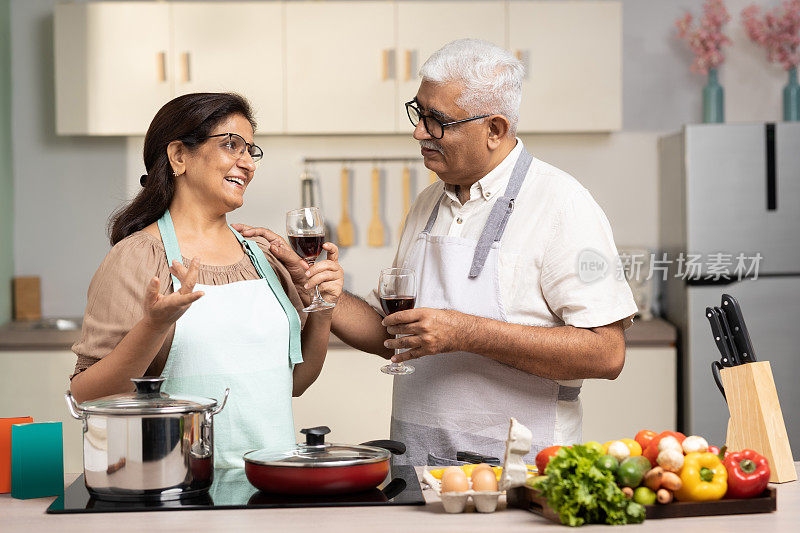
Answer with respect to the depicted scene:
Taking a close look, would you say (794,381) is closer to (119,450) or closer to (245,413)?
(245,413)

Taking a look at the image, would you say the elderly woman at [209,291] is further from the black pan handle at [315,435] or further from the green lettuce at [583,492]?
the green lettuce at [583,492]

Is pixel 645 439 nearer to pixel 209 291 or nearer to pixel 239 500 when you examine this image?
pixel 239 500

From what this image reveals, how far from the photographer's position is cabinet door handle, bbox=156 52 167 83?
3.89 metres

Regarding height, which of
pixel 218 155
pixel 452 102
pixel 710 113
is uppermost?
pixel 710 113

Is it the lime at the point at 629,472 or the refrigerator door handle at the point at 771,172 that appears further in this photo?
the refrigerator door handle at the point at 771,172

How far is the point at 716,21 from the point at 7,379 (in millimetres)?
3420

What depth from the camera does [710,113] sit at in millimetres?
3939

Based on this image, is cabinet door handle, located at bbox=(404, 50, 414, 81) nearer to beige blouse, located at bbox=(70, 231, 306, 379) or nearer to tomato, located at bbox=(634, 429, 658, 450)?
beige blouse, located at bbox=(70, 231, 306, 379)

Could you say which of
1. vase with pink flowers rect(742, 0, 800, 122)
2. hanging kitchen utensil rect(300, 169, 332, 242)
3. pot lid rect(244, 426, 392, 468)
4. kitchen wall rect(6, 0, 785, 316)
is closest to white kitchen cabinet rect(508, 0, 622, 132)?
kitchen wall rect(6, 0, 785, 316)

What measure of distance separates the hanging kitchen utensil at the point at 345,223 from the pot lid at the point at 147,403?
2.70m

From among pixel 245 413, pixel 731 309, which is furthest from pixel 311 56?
pixel 731 309

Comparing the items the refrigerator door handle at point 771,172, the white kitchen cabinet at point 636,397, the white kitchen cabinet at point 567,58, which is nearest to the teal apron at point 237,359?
the white kitchen cabinet at point 636,397

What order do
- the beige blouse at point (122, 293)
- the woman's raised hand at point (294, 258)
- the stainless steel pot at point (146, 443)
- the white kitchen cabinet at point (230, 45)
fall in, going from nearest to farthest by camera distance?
1. the stainless steel pot at point (146, 443)
2. the beige blouse at point (122, 293)
3. the woman's raised hand at point (294, 258)
4. the white kitchen cabinet at point (230, 45)

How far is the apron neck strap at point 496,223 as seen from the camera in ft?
6.56
